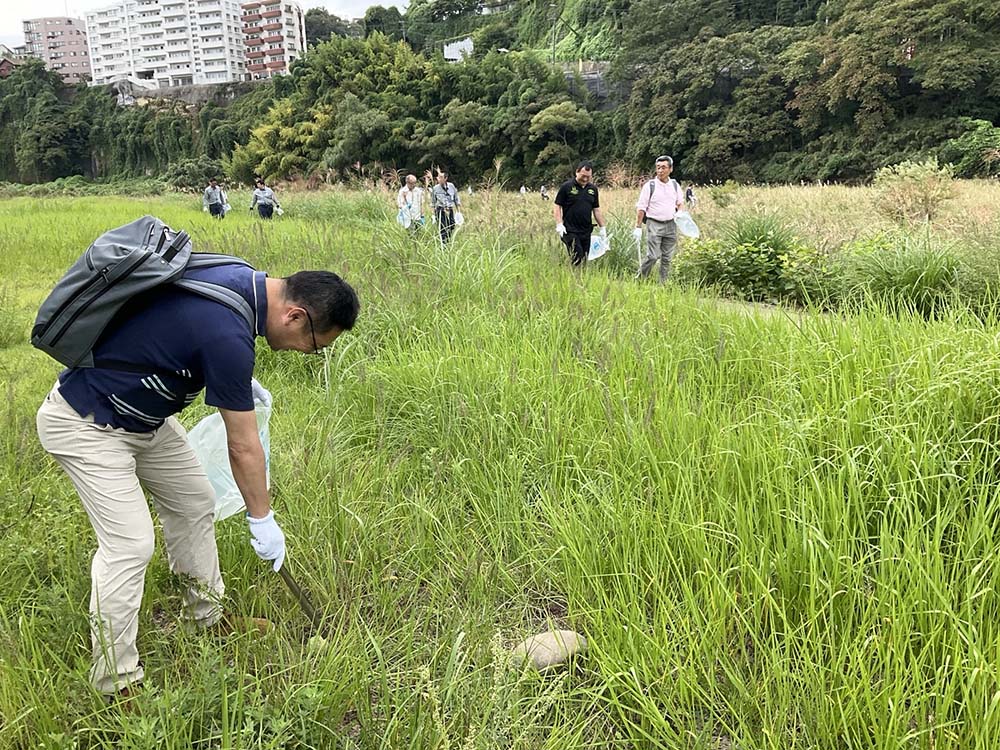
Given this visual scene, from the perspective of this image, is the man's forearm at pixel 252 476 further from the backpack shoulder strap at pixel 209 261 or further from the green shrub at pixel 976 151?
the green shrub at pixel 976 151

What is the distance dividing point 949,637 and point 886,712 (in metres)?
0.32

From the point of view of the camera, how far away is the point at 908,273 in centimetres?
555

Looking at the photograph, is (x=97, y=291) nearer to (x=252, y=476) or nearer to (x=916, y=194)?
(x=252, y=476)

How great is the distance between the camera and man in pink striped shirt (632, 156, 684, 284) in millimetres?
7617

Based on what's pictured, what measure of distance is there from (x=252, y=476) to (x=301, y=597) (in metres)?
0.48

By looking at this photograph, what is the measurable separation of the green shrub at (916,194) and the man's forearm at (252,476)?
452 inches

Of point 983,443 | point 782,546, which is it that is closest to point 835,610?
point 782,546

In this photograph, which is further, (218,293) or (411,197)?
(411,197)

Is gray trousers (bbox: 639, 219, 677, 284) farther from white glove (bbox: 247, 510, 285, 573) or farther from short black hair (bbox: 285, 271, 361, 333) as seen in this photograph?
white glove (bbox: 247, 510, 285, 573)

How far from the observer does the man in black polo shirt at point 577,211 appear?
25.0ft

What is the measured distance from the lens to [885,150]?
27.9 metres

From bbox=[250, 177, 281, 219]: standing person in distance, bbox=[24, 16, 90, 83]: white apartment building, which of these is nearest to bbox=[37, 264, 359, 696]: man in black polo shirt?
bbox=[250, 177, 281, 219]: standing person in distance

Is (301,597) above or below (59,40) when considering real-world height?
below

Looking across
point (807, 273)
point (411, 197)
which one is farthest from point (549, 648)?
point (411, 197)
